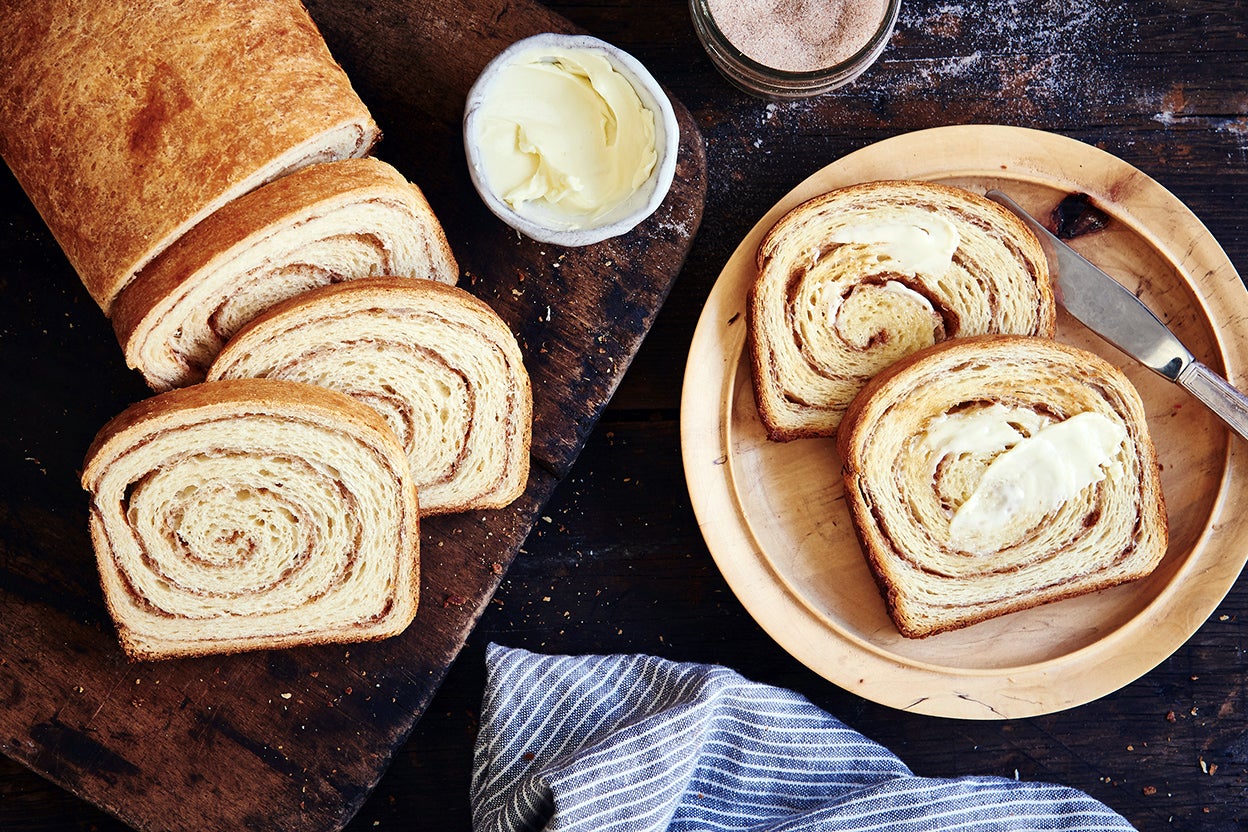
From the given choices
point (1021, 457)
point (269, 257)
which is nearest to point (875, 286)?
point (1021, 457)

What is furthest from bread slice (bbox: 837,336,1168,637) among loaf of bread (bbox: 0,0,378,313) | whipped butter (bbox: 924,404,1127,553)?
loaf of bread (bbox: 0,0,378,313)

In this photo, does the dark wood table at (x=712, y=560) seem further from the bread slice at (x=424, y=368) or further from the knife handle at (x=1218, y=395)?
the knife handle at (x=1218, y=395)

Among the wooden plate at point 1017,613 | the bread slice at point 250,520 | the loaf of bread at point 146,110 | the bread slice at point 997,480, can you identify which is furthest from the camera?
the wooden plate at point 1017,613

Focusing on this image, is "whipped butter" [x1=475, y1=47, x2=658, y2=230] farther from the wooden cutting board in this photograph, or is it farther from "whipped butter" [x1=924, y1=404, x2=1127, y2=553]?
"whipped butter" [x1=924, y1=404, x2=1127, y2=553]

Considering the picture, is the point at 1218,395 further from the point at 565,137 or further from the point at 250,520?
the point at 250,520

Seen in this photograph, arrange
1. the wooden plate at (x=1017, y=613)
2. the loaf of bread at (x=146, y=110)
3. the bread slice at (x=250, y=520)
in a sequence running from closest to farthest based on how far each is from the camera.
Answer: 1. the loaf of bread at (x=146, y=110)
2. the bread slice at (x=250, y=520)
3. the wooden plate at (x=1017, y=613)

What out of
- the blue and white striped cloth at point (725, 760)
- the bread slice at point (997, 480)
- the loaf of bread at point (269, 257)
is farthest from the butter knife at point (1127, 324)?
the loaf of bread at point (269, 257)

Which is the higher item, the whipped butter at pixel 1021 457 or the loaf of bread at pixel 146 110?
the loaf of bread at pixel 146 110
